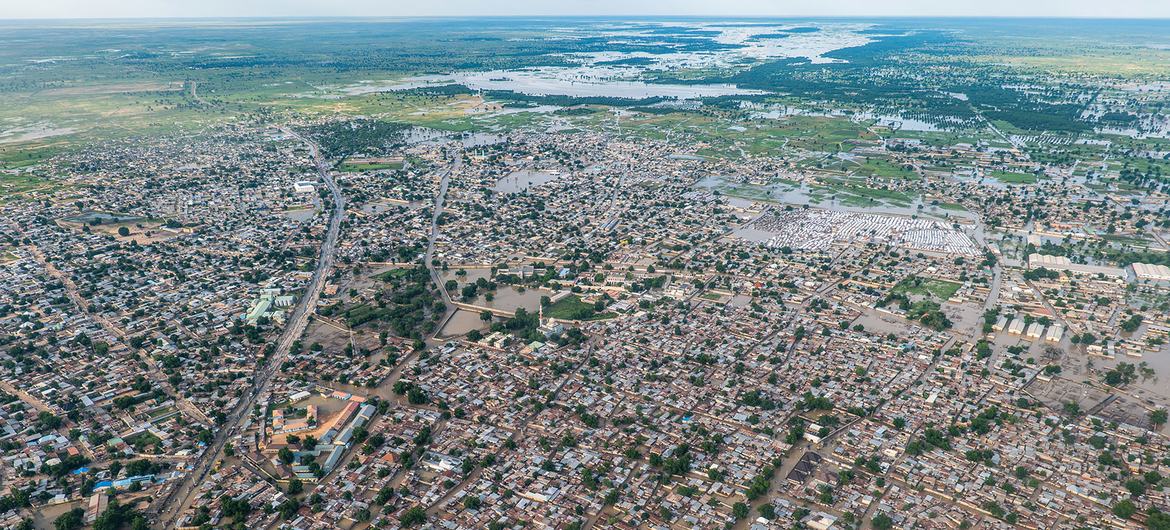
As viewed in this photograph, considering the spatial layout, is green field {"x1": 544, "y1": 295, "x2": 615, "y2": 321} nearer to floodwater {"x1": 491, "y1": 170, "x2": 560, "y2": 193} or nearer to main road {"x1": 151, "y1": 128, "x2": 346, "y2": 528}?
main road {"x1": 151, "y1": 128, "x2": 346, "y2": 528}

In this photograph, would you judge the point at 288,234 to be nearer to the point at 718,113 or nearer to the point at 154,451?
the point at 154,451

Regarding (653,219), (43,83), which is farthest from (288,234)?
(43,83)

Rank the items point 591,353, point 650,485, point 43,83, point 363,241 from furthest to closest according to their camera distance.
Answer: point 43,83
point 363,241
point 591,353
point 650,485

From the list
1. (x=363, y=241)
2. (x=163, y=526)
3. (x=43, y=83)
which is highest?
(x=43, y=83)

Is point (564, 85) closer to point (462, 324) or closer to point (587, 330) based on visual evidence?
point (462, 324)

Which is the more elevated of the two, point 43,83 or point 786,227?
point 43,83

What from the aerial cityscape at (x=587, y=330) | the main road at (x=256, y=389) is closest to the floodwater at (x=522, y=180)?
the aerial cityscape at (x=587, y=330)

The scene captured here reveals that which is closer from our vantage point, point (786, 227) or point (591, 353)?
point (591, 353)

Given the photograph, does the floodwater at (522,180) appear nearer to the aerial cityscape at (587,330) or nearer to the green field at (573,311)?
the aerial cityscape at (587,330)
